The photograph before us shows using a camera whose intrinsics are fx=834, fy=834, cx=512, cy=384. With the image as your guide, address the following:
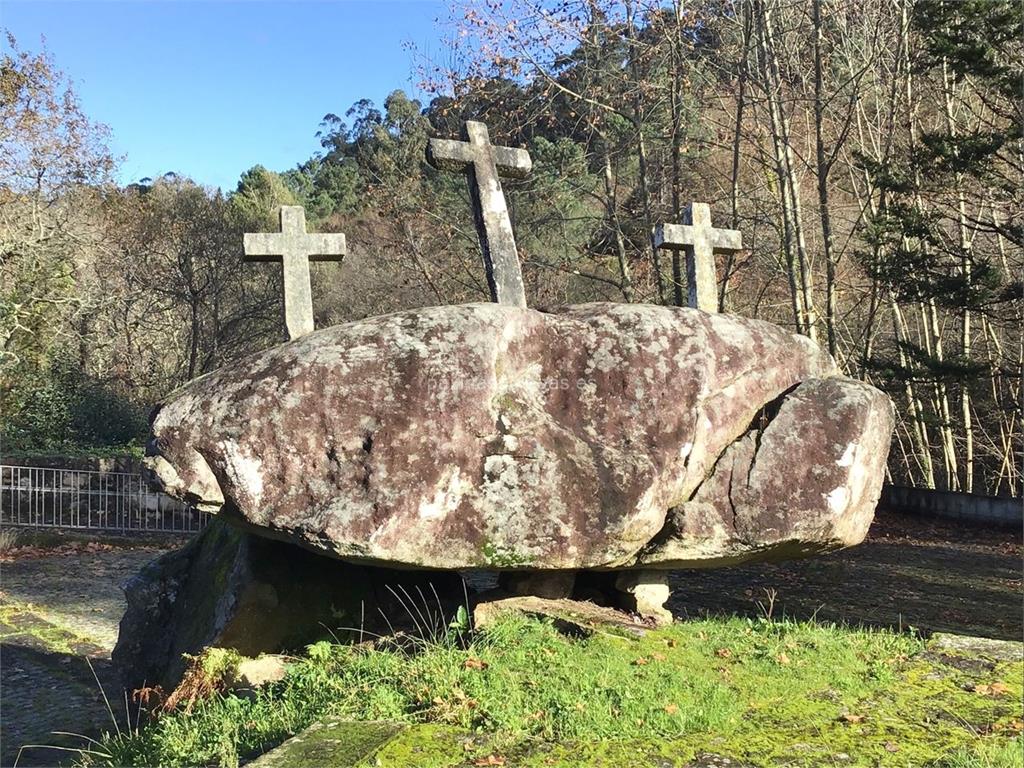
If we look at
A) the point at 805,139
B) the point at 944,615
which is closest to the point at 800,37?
the point at 805,139

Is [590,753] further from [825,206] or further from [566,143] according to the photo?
[566,143]

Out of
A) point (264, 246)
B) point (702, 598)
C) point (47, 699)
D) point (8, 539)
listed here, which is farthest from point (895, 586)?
point (8, 539)

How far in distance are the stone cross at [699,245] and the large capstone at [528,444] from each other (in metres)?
1.33

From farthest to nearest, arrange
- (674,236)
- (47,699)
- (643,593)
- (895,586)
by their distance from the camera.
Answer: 1. (895,586)
2. (47,699)
3. (674,236)
4. (643,593)

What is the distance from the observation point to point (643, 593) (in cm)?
601

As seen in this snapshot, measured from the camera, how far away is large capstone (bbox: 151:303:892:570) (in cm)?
475

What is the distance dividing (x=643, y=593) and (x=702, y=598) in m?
3.71

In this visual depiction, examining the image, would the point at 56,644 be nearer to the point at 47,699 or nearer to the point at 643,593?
the point at 47,699

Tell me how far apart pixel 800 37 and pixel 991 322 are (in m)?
6.43

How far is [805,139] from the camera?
1852cm

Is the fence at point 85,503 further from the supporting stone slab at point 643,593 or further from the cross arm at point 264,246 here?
the supporting stone slab at point 643,593

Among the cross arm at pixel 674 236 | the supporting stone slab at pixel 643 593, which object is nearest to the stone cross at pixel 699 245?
the cross arm at pixel 674 236

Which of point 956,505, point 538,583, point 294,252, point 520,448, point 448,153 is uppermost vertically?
point 448,153

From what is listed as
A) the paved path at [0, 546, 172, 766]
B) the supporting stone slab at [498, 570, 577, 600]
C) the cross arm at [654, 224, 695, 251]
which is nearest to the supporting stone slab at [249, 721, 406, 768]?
the supporting stone slab at [498, 570, 577, 600]
